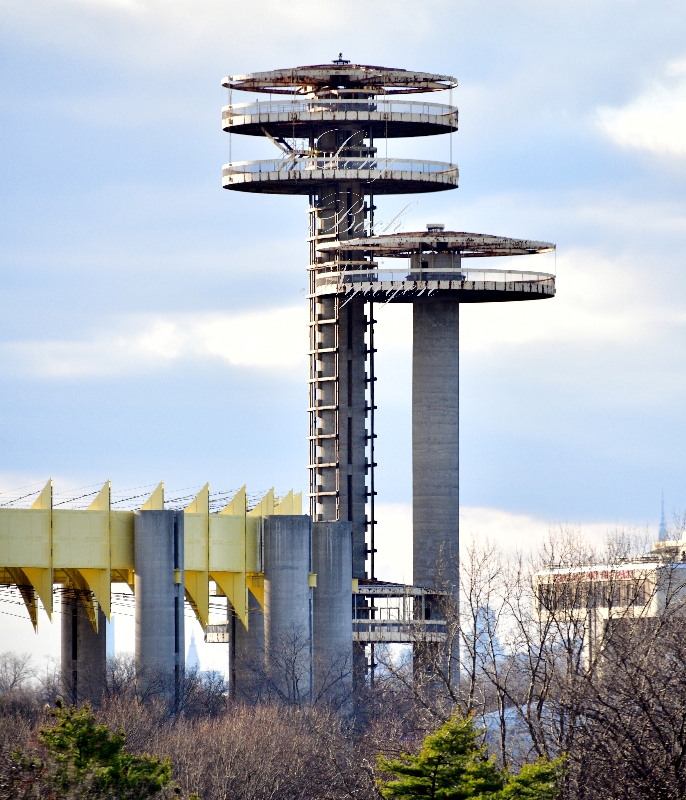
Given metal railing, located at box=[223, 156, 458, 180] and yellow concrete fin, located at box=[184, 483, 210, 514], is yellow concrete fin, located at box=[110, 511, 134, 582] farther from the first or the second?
metal railing, located at box=[223, 156, 458, 180]

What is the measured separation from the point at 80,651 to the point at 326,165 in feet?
144

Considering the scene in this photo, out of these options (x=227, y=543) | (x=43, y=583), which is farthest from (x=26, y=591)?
(x=227, y=543)

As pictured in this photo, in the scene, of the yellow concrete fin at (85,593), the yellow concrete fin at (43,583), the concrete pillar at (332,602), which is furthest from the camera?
the concrete pillar at (332,602)

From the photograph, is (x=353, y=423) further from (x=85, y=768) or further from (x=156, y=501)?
(x=85, y=768)

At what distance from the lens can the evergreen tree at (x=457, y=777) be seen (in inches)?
2077

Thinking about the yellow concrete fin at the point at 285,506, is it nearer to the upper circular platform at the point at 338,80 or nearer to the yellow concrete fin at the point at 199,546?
the yellow concrete fin at the point at 199,546

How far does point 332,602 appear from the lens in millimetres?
113500

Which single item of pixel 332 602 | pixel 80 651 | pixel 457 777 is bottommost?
pixel 457 777

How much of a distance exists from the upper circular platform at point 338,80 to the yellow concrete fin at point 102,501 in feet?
154

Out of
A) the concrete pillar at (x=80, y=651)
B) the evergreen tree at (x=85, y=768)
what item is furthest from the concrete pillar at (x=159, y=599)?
the evergreen tree at (x=85, y=768)

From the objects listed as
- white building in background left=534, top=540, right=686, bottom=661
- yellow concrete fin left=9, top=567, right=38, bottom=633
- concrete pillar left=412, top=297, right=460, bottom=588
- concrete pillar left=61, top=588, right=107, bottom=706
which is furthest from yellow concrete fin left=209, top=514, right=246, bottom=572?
concrete pillar left=412, top=297, right=460, bottom=588

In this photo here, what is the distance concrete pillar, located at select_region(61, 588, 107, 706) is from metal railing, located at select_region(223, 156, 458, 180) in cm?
4192

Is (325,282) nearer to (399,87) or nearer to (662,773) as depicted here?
(399,87)

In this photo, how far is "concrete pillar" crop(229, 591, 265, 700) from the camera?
10812 cm
